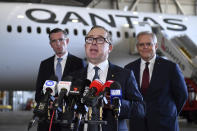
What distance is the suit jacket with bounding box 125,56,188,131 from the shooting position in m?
3.52

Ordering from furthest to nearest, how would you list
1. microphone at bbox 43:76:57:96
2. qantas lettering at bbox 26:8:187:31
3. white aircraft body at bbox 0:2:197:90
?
qantas lettering at bbox 26:8:187:31
white aircraft body at bbox 0:2:197:90
microphone at bbox 43:76:57:96

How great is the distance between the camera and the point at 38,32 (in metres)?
10.5

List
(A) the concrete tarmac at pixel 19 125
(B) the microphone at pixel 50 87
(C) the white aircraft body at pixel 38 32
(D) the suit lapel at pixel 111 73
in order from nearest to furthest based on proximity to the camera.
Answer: (B) the microphone at pixel 50 87 < (D) the suit lapel at pixel 111 73 < (A) the concrete tarmac at pixel 19 125 < (C) the white aircraft body at pixel 38 32

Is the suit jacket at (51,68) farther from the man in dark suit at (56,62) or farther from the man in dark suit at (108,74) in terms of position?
the man in dark suit at (108,74)

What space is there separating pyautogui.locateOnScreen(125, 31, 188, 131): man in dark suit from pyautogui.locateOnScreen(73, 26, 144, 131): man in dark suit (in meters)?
1.08

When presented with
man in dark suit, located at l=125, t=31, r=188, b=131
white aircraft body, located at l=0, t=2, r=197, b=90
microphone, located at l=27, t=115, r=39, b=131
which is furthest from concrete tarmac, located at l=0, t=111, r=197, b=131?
microphone, located at l=27, t=115, r=39, b=131

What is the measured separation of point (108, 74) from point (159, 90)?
1166 millimetres

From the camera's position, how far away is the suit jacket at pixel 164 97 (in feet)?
11.5

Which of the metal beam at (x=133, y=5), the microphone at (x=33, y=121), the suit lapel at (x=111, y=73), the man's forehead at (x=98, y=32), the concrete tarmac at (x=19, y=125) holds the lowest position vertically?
the concrete tarmac at (x=19, y=125)

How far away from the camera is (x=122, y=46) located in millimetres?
11695

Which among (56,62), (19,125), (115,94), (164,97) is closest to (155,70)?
(164,97)

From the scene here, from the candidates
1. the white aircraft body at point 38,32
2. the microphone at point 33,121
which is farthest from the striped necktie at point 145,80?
the white aircraft body at point 38,32

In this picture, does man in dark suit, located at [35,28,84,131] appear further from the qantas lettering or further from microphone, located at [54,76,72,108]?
the qantas lettering

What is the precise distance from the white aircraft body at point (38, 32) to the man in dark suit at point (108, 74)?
7.70 metres
